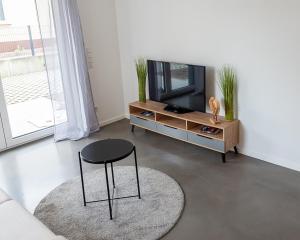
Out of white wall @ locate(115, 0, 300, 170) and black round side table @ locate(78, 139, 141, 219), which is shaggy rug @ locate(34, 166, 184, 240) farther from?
white wall @ locate(115, 0, 300, 170)

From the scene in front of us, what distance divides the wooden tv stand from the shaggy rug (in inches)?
25.1

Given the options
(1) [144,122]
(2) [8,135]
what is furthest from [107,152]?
(2) [8,135]

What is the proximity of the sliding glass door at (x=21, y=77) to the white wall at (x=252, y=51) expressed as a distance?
153cm

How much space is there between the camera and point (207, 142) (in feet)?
12.1

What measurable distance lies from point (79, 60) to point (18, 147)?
141 centimetres

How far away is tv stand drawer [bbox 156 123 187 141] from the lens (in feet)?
12.9

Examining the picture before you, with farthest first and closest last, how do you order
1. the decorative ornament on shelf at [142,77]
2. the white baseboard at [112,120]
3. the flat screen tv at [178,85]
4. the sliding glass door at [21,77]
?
the white baseboard at [112,120]
the decorative ornament on shelf at [142,77]
the sliding glass door at [21,77]
the flat screen tv at [178,85]

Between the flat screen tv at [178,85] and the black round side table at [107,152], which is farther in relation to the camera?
the flat screen tv at [178,85]

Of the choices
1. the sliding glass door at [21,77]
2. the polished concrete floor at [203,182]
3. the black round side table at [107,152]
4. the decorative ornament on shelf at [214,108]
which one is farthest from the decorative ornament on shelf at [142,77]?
the black round side table at [107,152]

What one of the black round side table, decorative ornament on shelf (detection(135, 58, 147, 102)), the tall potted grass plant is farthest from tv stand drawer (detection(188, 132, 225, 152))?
the black round side table

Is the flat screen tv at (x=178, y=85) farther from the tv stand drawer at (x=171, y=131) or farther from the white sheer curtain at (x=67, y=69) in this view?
the white sheer curtain at (x=67, y=69)

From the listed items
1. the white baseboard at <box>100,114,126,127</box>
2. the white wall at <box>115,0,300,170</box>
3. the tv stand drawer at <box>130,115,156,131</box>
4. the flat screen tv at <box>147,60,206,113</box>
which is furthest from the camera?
the white baseboard at <box>100,114,126,127</box>

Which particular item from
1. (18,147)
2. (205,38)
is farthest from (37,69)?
(205,38)

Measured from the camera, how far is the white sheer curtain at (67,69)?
13.6 ft
